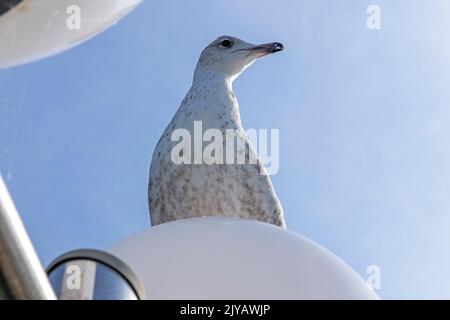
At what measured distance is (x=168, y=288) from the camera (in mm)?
2826

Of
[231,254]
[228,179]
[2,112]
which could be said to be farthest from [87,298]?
[228,179]

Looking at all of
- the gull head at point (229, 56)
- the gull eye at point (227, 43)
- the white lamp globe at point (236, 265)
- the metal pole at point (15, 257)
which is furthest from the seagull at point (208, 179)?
the metal pole at point (15, 257)

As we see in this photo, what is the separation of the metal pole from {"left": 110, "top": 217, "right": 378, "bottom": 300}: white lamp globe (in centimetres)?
156

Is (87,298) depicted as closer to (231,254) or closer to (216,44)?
(231,254)

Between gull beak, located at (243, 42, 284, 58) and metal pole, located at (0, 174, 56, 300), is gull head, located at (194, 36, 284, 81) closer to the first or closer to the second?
gull beak, located at (243, 42, 284, 58)

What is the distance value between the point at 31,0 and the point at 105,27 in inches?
10.7

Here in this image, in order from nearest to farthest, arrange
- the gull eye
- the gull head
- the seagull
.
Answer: the seagull → the gull head → the gull eye

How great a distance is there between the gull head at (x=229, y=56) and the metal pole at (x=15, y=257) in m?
5.25

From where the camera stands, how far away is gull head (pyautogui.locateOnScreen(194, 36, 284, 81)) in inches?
261

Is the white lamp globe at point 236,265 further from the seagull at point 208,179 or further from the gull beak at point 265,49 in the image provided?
the gull beak at point 265,49

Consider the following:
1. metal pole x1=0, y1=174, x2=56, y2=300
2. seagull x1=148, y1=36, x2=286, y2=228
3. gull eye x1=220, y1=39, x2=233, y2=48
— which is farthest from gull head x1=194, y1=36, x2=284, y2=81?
metal pole x1=0, y1=174, x2=56, y2=300

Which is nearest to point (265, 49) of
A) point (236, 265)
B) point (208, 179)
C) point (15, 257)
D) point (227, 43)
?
point (227, 43)

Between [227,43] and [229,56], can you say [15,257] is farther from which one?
[227,43]

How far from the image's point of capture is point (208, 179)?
4844 millimetres
